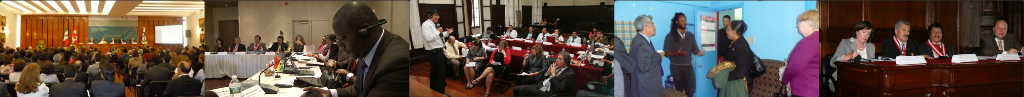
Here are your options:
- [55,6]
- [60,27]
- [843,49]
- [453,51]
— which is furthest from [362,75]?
[843,49]

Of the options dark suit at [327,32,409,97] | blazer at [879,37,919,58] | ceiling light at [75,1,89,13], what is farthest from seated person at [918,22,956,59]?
ceiling light at [75,1,89,13]

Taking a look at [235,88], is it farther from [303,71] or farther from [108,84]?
[108,84]

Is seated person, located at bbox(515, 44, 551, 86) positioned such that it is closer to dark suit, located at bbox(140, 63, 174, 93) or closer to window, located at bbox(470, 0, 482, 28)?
window, located at bbox(470, 0, 482, 28)

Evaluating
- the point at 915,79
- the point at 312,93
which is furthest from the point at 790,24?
the point at 312,93

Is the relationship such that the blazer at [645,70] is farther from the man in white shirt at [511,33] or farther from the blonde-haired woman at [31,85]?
the blonde-haired woman at [31,85]

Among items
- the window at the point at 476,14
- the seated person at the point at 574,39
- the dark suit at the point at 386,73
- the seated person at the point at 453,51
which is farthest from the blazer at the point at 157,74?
the seated person at the point at 574,39

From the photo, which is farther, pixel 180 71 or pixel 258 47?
pixel 180 71

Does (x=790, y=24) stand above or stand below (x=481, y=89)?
above

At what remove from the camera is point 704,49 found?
2.90 m

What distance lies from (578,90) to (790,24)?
1.16m

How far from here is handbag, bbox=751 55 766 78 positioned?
9.78 feet

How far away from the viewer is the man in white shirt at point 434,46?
2.47m

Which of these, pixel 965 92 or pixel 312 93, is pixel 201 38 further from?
pixel 965 92

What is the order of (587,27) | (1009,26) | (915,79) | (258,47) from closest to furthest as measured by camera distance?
(258,47)
(587,27)
(915,79)
(1009,26)
